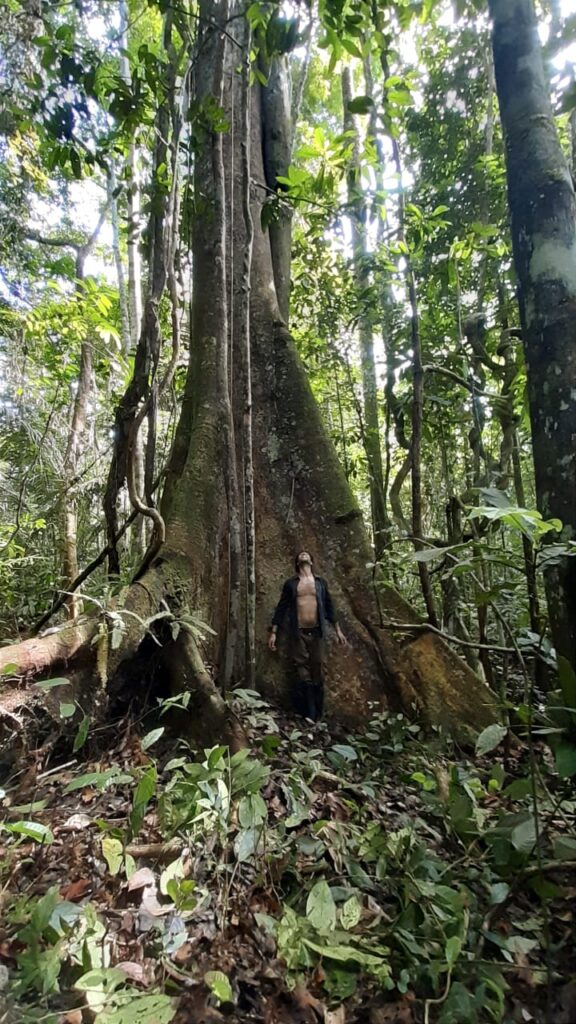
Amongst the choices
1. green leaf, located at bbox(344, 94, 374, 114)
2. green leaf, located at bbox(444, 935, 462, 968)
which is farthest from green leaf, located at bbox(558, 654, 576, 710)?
green leaf, located at bbox(344, 94, 374, 114)

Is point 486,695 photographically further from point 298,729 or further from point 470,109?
point 470,109

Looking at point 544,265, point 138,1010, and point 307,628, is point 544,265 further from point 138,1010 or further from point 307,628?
point 138,1010

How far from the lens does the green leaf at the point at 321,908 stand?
72.7 inches

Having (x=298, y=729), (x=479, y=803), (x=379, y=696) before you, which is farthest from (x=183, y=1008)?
(x=379, y=696)

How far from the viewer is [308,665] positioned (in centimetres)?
399

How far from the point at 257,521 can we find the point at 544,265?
281cm

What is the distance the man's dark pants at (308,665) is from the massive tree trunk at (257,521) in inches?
3.8

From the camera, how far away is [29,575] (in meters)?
6.69

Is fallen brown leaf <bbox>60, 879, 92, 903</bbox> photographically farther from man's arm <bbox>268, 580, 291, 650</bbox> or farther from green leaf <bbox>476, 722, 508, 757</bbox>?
man's arm <bbox>268, 580, 291, 650</bbox>

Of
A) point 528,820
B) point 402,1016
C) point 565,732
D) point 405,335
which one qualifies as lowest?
point 402,1016

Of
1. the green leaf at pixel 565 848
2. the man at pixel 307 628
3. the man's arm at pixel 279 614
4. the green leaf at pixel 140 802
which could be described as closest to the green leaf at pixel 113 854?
the green leaf at pixel 140 802

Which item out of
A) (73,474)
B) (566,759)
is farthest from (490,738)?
(73,474)

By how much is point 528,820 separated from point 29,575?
244 inches

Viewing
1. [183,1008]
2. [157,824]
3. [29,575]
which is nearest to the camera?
[183,1008]
